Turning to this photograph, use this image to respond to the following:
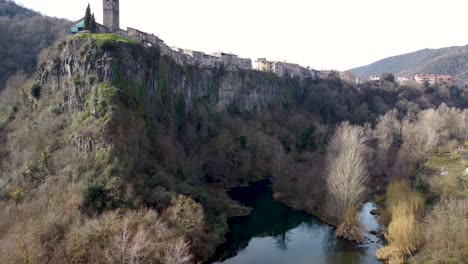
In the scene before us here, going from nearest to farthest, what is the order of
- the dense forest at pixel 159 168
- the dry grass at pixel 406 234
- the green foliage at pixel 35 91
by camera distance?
the dense forest at pixel 159 168 < the dry grass at pixel 406 234 < the green foliage at pixel 35 91

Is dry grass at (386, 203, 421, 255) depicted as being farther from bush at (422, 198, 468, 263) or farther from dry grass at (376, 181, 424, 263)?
bush at (422, 198, 468, 263)

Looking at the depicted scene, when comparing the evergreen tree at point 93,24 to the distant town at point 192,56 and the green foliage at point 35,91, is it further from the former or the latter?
the green foliage at point 35,91

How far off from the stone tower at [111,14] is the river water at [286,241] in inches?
1093

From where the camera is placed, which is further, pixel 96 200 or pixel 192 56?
pixel 192 56

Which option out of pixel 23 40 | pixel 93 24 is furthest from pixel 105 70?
pixel 23 40

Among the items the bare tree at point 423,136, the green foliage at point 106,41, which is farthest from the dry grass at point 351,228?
the green foliage at point 106,41

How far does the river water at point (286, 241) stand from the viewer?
2956cm

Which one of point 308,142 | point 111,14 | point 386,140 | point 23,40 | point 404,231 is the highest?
point 111,14

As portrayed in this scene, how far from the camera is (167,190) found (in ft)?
103

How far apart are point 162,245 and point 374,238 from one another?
1908 centimetres

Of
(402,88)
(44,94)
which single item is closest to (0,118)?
(44,94)

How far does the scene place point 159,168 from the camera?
3475cm

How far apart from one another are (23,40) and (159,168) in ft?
166

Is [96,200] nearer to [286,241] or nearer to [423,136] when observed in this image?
[286,241]
